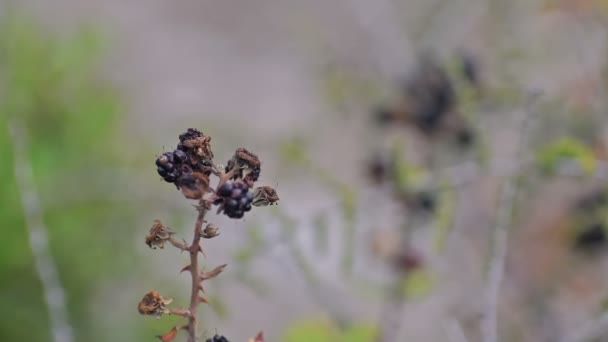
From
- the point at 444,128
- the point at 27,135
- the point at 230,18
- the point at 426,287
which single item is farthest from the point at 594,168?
the point at 230,18

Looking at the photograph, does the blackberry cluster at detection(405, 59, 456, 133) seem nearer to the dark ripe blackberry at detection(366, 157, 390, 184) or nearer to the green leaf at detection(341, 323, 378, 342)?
the dark ripe blackberry at detection(366, 157, 390, 184)

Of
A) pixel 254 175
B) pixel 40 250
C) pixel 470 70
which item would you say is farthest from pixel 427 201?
pixel 254 175

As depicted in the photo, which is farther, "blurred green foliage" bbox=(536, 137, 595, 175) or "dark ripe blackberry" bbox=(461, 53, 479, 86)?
"dark ripe blackberry" bbox=(461, 53, 479, 86)

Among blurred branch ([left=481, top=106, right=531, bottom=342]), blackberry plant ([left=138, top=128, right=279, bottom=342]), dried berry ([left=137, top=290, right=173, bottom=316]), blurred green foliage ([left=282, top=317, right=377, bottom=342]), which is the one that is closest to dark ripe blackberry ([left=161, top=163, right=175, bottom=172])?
blackberry plant ([left=138, top=128, right=279, bottom=342])

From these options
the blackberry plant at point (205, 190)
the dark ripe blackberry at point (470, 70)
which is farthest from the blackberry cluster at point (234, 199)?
the dark ripe blackberry at point (470, 70)

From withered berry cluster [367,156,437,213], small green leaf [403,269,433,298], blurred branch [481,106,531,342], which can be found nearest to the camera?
blurred branch [481,106,531,342]

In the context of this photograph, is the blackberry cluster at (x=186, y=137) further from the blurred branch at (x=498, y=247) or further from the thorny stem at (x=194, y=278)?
the blurred branch at (x=498, y=247)
